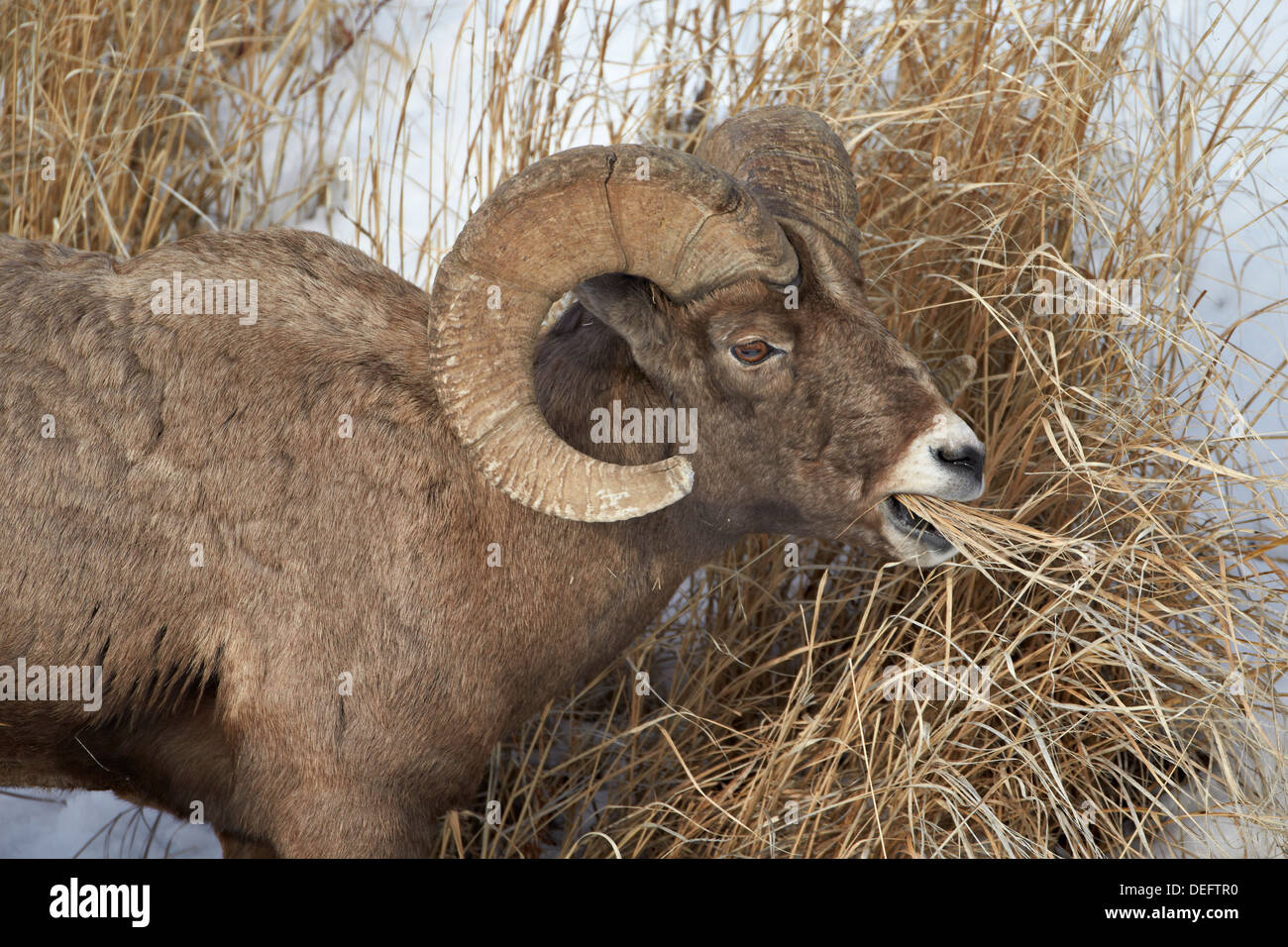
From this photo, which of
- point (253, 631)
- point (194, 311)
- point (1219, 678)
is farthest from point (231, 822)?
point (1219, 678)

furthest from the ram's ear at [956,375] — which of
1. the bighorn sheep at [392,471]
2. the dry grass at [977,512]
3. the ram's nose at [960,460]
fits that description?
the ram's nose at [960,460]

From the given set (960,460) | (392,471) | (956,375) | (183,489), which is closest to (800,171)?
(956,375)

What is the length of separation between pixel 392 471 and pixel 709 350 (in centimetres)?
110

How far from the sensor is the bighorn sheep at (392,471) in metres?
3.68

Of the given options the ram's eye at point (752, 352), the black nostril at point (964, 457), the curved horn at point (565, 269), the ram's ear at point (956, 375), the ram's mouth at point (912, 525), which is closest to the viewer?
the curved horn at point (565, 269)

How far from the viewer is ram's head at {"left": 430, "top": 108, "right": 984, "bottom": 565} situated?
139 inches

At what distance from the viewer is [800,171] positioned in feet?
13.6

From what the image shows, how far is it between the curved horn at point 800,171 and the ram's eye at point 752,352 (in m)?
0.38

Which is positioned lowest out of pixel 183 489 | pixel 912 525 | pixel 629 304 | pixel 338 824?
pixel 338 824

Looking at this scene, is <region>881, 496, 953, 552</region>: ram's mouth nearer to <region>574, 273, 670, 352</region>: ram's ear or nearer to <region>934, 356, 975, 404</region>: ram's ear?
<region>934, 356, 975, 404</region>: ram's ear

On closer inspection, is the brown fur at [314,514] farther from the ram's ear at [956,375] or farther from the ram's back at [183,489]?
the ram's ear at [956,375]

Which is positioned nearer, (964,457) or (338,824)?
(964,457)

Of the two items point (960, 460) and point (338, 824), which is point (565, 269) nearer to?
point (960, 460)

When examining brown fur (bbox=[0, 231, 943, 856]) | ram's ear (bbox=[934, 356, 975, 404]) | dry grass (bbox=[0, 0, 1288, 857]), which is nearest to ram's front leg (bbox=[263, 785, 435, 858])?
brown fur (bbox=[0, 231, 943, 856])
